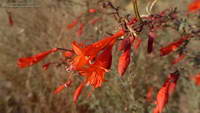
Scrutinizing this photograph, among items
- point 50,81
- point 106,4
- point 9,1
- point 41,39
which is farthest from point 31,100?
point 106,4

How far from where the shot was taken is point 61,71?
3.83m

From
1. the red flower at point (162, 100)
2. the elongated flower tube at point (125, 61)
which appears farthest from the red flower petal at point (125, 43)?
the red flower at point (162, 100)

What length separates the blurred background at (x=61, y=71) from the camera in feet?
9.66

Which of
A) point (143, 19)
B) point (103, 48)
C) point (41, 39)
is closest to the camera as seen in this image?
point (103, 48)

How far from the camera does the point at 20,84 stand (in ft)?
14.7

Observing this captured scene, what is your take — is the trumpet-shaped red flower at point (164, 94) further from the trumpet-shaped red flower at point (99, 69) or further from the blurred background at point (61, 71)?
the blurred background at point (61, 71)

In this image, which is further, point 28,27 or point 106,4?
point 28,27

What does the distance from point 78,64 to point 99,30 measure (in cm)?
111

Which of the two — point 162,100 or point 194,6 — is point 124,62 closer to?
point 162,100

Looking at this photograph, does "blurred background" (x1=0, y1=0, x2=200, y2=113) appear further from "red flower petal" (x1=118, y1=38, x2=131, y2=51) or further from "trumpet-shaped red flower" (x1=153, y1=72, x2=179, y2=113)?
"red flower petal" (x1=118, y1=38, x2=131, y2=51)

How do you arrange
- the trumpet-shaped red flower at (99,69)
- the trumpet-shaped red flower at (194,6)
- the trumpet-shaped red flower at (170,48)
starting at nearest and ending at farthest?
the trumpet-shaped red flower at (194,6) → the trumpet-shaped red flower at (99,69) → the trumpet-shaped red flower at (170,48)

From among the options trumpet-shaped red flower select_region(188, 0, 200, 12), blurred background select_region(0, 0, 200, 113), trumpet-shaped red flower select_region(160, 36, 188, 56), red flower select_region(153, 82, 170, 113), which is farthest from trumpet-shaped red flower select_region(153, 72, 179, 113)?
trumpet-shaped red flower select_region(188, 0, 200, 12)

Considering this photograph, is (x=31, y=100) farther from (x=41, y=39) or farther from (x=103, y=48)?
(x=103, y=48)

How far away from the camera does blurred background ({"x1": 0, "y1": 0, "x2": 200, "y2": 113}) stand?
2945mm
